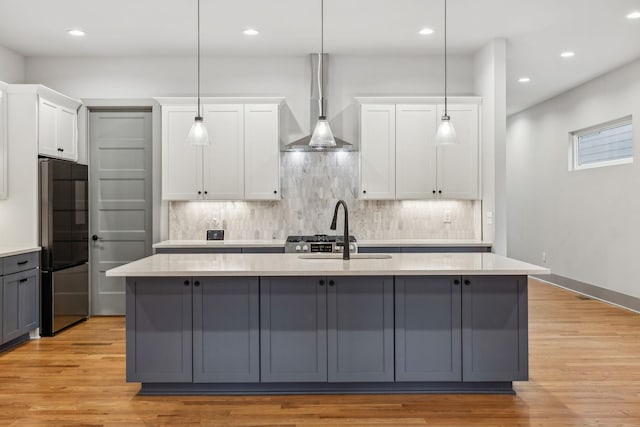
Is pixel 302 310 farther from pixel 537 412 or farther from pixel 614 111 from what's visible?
pixel 614 111

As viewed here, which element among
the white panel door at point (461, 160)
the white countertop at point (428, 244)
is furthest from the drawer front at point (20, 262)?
the white panel door at point (461, 160)

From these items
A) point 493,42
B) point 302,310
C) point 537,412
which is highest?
point 493,42

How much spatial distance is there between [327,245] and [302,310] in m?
1.91

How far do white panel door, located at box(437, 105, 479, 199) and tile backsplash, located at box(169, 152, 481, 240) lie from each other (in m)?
0.38

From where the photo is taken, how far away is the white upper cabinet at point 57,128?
5.10 m

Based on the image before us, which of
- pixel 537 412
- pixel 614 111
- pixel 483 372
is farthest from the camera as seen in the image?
pixel 614 111

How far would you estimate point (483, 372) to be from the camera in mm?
3312

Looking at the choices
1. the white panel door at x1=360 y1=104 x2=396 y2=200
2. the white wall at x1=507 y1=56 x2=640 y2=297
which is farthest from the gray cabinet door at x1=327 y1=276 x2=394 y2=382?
the white wall at x1=507 y1=56 x2=640 y2=297

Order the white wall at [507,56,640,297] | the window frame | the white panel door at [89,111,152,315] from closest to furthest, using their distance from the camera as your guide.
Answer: the white panel door at [89,111,152,315] → the white wall at [507,56,640,297] → the window frame

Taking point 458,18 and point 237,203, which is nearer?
point 458,18

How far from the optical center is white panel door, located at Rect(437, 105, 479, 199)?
557cm

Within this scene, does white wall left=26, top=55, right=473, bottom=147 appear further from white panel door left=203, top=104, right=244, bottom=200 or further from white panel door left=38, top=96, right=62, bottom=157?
white panel door left=38, top=96, right=62, bottom=157

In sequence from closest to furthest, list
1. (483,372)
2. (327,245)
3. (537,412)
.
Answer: (537,412)
(483,372)
(327,245)

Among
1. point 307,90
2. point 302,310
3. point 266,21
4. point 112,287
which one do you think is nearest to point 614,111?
point 307,90
